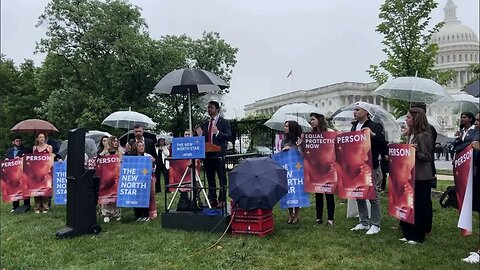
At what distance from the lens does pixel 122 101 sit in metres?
27.2

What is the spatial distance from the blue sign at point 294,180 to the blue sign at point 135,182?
244cm

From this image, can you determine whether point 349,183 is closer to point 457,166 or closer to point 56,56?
point 457,166

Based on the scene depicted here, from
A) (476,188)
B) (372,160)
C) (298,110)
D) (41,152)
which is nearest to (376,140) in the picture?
(372,160)

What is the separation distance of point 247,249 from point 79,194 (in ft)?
10.4

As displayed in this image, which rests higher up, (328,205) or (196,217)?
(328,205)

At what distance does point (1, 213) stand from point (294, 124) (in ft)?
25.4

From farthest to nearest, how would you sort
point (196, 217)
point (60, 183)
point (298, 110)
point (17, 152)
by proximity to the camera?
point (298, 110), point (17, 152), point (60, 183), point (196, 217)

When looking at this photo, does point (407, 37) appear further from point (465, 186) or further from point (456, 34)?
point (456, 34)

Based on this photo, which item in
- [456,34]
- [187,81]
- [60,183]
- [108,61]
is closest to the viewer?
[187,81]

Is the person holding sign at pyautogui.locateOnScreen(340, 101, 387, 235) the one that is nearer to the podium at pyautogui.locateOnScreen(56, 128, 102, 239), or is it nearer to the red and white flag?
the red and white flag

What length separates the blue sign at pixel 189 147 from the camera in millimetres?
7270

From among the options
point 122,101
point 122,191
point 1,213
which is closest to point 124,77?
point 122,101

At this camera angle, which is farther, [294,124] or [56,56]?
[56,56]

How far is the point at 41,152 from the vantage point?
1045 centimetres
